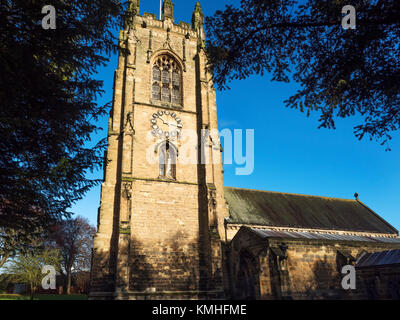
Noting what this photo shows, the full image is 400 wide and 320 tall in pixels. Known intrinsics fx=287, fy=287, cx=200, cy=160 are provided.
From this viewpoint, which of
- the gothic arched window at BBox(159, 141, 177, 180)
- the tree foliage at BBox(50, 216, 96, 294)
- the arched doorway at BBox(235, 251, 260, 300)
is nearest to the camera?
the arched doorway at BBox(235, 251, 260, 300)

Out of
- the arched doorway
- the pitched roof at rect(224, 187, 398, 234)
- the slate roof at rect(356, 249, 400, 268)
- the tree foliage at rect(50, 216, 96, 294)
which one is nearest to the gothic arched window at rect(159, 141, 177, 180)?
the pitched roof at rect(224, 187, 398, 234)

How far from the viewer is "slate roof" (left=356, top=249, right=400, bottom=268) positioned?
52.2ft

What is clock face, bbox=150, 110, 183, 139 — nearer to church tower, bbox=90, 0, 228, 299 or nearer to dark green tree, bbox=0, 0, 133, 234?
church tower, bbox=90, 0, 228, 299

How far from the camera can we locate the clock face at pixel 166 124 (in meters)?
19.0

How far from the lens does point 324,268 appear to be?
1600cm

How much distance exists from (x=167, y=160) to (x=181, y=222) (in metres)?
4.13

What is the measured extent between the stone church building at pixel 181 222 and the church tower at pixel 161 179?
58 mm

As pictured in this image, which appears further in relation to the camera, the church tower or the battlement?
the battlement

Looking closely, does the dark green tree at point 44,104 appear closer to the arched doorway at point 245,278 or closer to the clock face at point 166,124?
the clock face at point 166,124

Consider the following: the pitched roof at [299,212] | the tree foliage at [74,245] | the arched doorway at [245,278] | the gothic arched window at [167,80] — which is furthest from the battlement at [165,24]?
the tree foliage at [74,245]

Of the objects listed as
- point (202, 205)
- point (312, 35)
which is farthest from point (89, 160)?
point (202, 205)

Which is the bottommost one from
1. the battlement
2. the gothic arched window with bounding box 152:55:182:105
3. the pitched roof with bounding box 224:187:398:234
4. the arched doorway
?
the arched doorway

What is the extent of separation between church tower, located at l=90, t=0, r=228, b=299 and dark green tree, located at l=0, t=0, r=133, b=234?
4.52 metres
